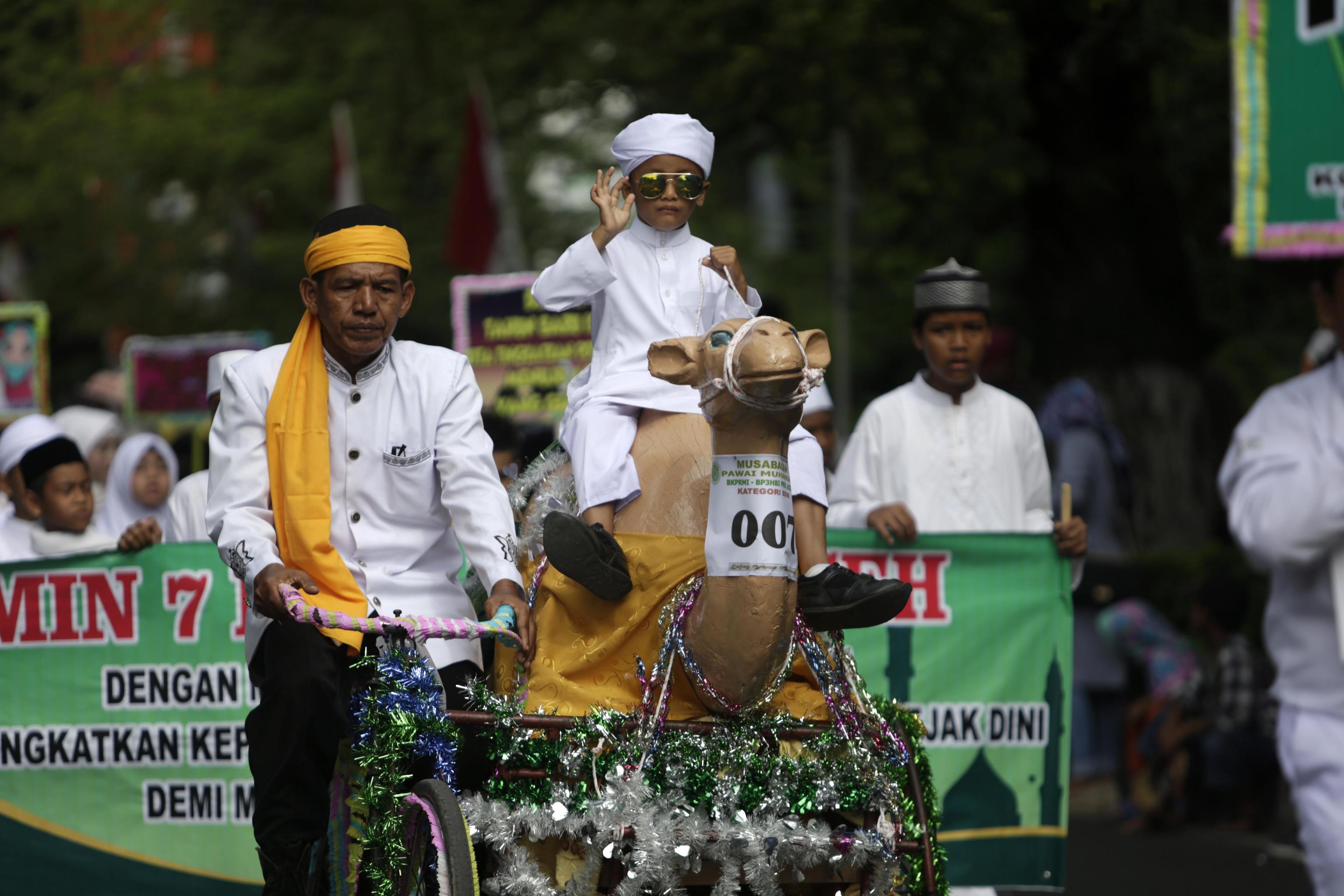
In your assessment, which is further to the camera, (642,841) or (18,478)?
(18,478)

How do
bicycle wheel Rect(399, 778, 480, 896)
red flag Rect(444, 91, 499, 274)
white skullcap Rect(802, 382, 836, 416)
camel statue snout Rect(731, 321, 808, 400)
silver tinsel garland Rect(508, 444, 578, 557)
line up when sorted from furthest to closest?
red flag Rect(444, 91, 499, 274) < white skullcap Rect(802, 382, 836, 416) < silver tinsel garland Rect(508, 444, 578, 557) < camel statue snout Rect(731, 321, 808, 400) < bicycle wheel Rect(399, 778, 480, 896)

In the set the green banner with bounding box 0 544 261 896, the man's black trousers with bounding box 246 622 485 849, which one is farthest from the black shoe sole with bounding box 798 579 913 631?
the green banner with bounding box 0 544 261 896

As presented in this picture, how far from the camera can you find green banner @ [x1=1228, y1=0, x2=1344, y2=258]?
24.0 ft

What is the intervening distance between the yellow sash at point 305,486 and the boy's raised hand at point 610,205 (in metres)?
1.25

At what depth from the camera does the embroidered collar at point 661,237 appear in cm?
719

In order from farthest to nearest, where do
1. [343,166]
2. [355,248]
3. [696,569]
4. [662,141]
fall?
[343,166], [662,141], [355,248], [696,569]

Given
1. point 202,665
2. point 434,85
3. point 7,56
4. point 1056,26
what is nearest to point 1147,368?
point 1056,26

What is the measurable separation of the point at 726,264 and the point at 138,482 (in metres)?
4.75

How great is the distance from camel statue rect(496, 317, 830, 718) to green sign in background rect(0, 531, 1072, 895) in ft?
8.62

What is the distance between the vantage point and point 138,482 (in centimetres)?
1038

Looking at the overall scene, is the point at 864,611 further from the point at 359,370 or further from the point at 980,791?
the point at 980,791

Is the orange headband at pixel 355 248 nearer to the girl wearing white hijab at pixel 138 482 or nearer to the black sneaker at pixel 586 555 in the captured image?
the black sneaker at pixel 586 555

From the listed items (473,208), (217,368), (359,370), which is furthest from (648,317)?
(473,208)

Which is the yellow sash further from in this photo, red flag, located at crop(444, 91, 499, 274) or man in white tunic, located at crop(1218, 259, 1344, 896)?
red flag, located at crop(444, 91, 499, 274)
